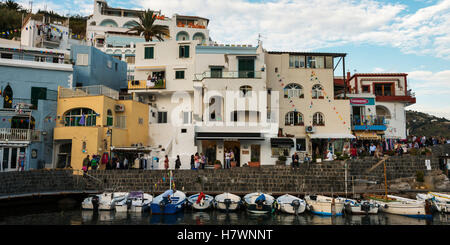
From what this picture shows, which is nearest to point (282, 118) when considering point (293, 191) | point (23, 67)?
point (293, 191)

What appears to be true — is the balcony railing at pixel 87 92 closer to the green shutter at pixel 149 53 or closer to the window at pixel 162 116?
the window at pixel 162 116

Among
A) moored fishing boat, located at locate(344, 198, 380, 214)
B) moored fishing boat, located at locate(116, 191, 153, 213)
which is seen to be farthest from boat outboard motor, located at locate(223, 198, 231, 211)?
moored fishing boat, located at locate(344, 198, 380, 214)

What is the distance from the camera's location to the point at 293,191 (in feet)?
79.9

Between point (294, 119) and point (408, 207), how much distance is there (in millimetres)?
15553

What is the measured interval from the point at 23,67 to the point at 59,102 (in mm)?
5203

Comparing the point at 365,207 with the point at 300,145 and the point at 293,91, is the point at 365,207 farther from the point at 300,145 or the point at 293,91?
the point at 293,91

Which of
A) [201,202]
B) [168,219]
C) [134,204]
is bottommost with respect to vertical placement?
[168,219]

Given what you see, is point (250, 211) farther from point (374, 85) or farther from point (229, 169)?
point (374, 85)

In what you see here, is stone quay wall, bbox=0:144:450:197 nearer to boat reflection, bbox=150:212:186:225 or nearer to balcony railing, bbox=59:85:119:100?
boat reflection, bbox=150:212:186:225

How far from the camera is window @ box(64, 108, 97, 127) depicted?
95.4ft

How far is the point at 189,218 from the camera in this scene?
19656 millimetres

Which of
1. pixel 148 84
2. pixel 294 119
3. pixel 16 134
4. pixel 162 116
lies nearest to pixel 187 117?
pixel 162 116

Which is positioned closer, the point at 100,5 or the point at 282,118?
the point at 282,118

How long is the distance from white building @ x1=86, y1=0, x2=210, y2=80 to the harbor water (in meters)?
35.3
